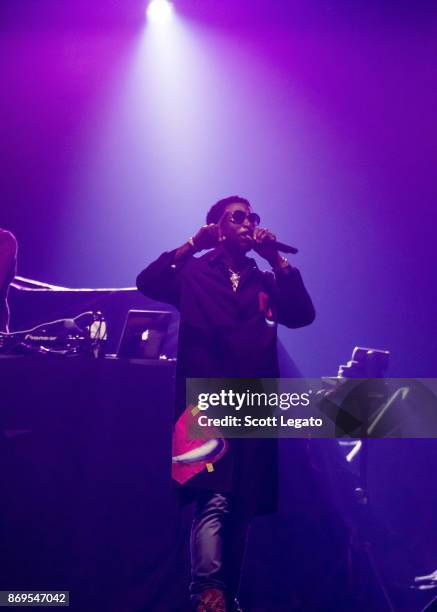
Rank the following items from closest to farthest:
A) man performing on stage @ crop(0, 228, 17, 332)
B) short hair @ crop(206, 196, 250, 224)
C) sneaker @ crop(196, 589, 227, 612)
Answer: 1. sneaker @ crop(196, 589, 227, 612)
2. short hair @ crop(206, 196, 250, 224)
3. man performing on stage @ crop(0, 228, 17, 332)

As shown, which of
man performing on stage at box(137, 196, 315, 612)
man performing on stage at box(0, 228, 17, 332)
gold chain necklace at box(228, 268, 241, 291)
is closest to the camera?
man performing on stage at box(137, 196, 315, 612)

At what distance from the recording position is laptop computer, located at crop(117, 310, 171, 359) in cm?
207

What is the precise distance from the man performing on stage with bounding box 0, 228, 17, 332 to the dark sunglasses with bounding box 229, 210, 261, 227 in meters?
1.23

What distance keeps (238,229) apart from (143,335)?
0.58m

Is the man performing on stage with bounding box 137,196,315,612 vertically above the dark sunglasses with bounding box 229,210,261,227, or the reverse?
the dark sunglasses with bounding box 229,210,261,227

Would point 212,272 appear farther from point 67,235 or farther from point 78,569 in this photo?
point 67,235

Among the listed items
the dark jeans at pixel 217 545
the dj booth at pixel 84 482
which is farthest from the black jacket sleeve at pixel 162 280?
the dark jeans at pixel 217 545

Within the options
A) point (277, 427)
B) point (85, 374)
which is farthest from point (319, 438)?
point (85, 374)

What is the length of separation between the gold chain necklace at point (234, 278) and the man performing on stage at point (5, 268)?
126 cm

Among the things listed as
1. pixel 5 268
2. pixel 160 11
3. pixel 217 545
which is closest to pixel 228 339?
pixel 217 545

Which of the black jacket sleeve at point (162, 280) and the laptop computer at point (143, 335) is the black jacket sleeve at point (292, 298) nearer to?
the black jacket sleeve at point (162, 280)

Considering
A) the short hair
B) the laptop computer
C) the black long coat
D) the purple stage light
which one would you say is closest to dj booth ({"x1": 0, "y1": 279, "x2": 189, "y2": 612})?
the laptop computer

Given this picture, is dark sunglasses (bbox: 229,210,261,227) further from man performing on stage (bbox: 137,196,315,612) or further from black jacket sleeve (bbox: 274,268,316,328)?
black jacket sleeve (bbox: 274,268,316,328)

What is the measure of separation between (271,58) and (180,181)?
3.51 ft
